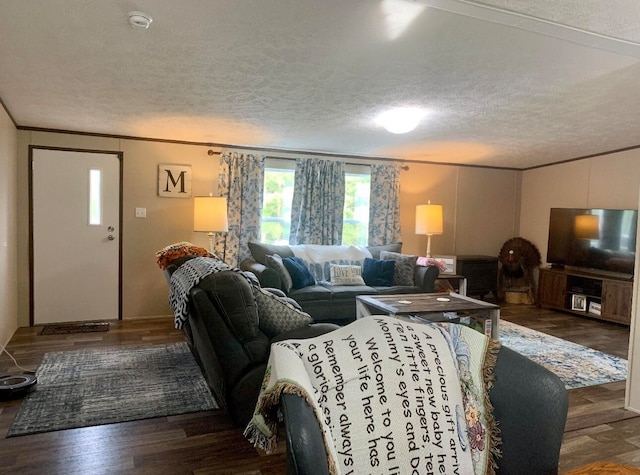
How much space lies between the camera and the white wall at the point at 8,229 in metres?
3.81

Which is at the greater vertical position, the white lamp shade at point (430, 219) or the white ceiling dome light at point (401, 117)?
the white ceiling dome light at point (401, 117)

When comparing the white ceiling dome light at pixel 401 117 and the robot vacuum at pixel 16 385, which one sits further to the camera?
the white ceiling dome light at pixel 401 117

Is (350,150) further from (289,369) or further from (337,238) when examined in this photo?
(289,369)

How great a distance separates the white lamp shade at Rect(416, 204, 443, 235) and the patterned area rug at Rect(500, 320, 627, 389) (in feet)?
5.18

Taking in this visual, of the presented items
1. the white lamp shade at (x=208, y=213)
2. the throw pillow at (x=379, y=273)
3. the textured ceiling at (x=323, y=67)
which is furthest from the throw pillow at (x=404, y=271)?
the white lamp shade at (x=208, y=213)

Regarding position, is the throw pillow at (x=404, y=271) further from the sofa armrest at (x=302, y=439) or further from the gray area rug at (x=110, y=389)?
the sofa armrest at (x=302, y=439)

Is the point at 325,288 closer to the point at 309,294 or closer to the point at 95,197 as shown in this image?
the point at 309,294

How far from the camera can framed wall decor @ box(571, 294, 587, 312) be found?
5.50m

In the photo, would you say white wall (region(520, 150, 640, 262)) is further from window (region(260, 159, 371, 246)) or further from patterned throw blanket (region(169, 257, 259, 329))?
patterned throw blanket (region(169, 257, 259, 329))

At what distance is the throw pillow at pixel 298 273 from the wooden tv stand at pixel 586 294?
3.42 meters

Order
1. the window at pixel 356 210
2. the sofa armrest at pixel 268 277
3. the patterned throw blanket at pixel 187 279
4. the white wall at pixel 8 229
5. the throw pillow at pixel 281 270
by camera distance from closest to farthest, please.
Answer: the patterned throw blanket at pixel 187 279, the white wall at pixel 8 229, the sofa armrest at pixel 268 277, the throw pillow at pixel 281 270, the window at pixel 356 210

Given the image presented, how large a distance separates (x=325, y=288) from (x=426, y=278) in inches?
47.0

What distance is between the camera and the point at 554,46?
7.72ft

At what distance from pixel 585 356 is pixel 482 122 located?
233 cm
